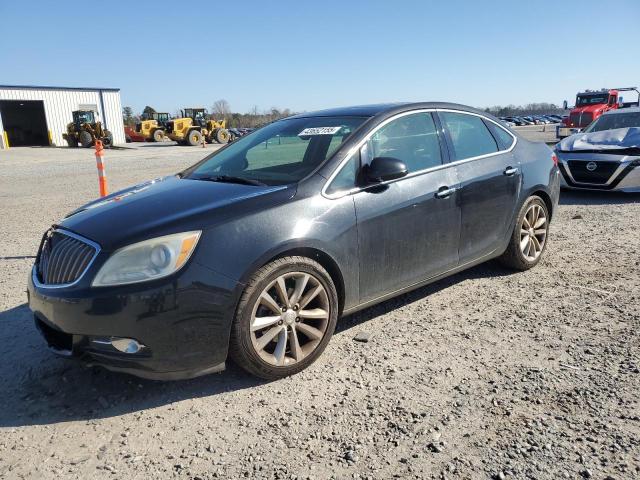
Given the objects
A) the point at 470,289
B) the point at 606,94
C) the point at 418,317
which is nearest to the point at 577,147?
the point at 470,289

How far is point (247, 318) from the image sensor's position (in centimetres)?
286

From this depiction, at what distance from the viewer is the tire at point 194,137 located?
36.6 metres

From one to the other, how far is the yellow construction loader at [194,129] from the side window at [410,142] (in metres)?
34.7

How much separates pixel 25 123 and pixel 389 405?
50.5 m

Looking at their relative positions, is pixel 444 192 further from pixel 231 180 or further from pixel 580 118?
pixel 580 118

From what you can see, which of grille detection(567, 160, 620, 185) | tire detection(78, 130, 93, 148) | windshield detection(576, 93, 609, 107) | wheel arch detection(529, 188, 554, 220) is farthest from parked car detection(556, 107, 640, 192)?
tire detection(78, 130, 93, 148)

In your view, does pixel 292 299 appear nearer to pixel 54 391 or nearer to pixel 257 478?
pixel 257 478

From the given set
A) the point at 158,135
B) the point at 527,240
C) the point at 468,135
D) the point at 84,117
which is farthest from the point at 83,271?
the point at 158,135

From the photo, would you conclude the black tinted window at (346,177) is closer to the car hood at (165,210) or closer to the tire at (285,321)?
the car hood at (165,210)

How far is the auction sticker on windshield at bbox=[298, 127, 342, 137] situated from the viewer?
3758 millimetres

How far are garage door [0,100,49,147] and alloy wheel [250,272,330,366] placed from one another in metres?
45.1

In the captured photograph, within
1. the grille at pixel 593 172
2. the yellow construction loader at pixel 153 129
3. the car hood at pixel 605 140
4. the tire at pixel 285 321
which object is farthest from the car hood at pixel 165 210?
the yellow construction loader at pixel 153 129

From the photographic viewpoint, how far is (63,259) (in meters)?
2.88

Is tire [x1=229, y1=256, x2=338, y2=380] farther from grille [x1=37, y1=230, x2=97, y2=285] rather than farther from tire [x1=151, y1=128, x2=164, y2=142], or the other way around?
tire [x1=151, y1=128, x2=164, y2=142]
